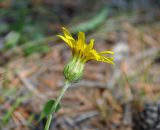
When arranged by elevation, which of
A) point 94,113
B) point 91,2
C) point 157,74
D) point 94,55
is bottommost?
point 157,74

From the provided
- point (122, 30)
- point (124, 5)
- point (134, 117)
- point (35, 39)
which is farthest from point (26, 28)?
point (134, 117)

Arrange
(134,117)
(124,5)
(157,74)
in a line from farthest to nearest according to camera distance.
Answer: (124,5), (157,74), (134,117)

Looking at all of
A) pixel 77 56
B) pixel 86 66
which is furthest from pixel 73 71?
pixel 86 66

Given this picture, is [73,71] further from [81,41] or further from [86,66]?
[86,66]

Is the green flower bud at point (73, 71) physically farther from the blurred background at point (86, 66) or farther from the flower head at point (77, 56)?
the blurred background at point (86, 66)

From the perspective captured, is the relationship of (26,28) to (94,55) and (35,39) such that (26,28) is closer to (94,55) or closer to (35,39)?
(35,39)

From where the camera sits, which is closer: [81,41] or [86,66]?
[81,41]

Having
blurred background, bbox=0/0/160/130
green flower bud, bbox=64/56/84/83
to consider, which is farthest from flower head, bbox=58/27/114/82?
blurred background, bbox=0/0/160/130

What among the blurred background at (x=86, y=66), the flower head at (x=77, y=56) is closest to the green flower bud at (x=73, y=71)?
the flower head at (x=77, y=56)

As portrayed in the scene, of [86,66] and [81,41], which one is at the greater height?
[81,41]
